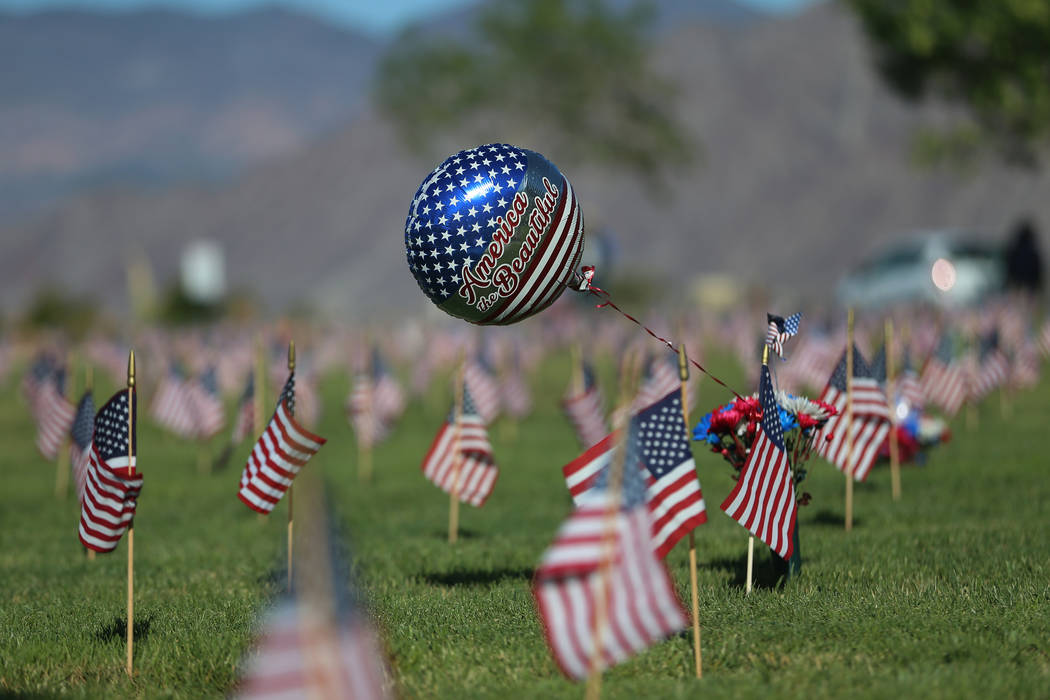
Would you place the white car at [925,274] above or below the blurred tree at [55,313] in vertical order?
above

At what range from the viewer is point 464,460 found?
11703 millimetres

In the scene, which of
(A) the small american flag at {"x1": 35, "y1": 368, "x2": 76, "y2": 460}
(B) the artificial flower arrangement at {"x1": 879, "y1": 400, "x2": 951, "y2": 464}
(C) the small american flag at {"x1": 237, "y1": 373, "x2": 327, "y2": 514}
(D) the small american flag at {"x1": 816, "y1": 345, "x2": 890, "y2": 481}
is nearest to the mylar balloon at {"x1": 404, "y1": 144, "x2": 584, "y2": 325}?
(C) the small american flag at {"x1": 237, "y1": 373, "x2": 327, "y2": 514}

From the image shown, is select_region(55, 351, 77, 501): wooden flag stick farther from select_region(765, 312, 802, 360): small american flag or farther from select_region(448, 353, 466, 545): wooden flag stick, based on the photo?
select_region(765, 312, 802, 360): small american flag

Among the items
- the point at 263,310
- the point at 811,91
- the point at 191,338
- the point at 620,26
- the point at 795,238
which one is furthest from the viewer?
the point at 811,91

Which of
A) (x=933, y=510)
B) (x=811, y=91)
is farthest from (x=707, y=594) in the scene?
(x=811, y=91)

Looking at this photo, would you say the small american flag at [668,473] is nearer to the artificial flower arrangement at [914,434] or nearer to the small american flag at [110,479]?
the small american flag at [110,479]

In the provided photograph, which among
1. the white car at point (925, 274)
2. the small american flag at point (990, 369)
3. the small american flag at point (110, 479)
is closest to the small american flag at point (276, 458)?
the small american flag at point (110, 479)

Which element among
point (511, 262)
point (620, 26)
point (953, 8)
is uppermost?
point (620, 26)

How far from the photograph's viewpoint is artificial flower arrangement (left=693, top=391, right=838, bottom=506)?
27.7 feet

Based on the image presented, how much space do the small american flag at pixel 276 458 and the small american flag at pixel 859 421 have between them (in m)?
4.39

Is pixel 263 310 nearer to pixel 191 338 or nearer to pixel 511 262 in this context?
pixel 191 338

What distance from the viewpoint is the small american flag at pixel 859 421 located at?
35.3ft

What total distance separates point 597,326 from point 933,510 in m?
30.8

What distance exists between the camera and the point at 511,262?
8211 millimetres
